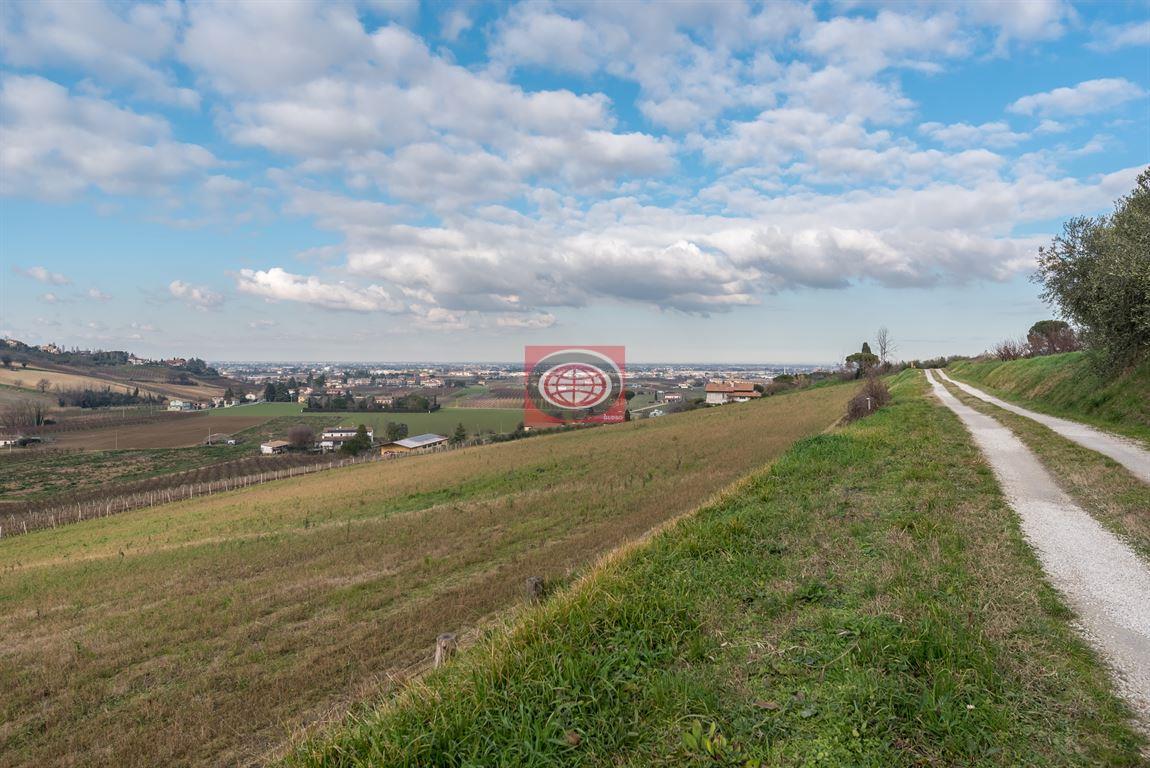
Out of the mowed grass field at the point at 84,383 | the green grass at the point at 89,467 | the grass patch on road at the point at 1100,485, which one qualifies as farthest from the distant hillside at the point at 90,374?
the grass patch on road at the point at 1100,485

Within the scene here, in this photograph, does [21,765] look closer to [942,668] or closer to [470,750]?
[470,750]

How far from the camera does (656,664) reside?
4.46m

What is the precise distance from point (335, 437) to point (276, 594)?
79.5 metres

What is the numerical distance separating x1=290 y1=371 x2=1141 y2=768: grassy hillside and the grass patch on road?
6.72 feet

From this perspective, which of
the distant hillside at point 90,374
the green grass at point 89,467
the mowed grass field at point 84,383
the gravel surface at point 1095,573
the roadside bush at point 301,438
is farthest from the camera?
the distant hillside at point 90,374

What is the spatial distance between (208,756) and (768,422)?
35444 millimetres

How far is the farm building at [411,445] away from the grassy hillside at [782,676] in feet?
209

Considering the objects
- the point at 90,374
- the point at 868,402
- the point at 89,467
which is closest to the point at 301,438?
the point at 89,467

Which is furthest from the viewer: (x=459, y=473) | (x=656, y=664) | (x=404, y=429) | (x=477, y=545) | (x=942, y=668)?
(x=404, y=429)

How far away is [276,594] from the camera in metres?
12.9

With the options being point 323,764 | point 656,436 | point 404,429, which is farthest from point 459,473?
point 404,429

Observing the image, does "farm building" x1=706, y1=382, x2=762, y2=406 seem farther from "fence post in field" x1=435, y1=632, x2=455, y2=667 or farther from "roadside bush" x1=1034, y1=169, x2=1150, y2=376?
"fence post in field" x1=435, y1=632, x2=455, y2=667

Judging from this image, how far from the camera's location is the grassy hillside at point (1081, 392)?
1689cm
